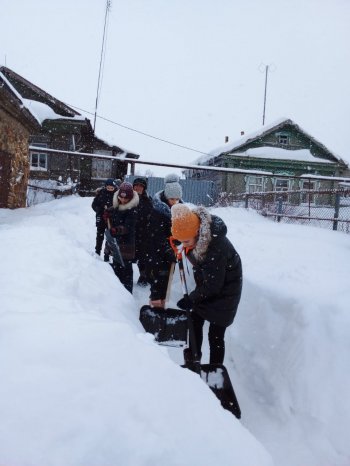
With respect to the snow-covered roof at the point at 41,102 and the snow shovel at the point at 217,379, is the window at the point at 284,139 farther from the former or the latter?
the snow shovel at the point at 217,379

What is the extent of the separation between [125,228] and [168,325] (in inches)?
74.2

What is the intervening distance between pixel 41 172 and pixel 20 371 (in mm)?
17417

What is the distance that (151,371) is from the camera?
1601mm

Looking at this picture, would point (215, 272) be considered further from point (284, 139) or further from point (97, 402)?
Answer: point (284, 139)

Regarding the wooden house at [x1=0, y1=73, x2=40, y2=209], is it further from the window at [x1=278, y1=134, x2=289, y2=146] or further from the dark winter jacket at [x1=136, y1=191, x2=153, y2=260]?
the window at [x1=278, y1=134, x2=289, y2=146]

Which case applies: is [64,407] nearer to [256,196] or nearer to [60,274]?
[60,274]

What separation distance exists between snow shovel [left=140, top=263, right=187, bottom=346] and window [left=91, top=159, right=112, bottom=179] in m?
17.4

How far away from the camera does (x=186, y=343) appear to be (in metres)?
3.26

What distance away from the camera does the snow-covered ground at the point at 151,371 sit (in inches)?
48.3

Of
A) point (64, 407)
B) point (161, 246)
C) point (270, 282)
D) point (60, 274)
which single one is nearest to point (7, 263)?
point (60, 274)

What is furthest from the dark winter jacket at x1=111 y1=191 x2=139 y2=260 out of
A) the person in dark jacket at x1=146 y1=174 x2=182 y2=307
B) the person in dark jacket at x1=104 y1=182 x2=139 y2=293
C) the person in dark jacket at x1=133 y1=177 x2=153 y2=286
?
the person in dark jacket at x1=146 y1=174 x2=182 y2=307

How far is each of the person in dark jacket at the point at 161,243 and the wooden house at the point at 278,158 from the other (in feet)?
56.7

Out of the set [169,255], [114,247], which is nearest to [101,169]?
[114,247]

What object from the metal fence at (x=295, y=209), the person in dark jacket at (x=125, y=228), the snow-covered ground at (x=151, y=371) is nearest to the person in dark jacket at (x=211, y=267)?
the snow-covered ground at (x=151, y=371)
